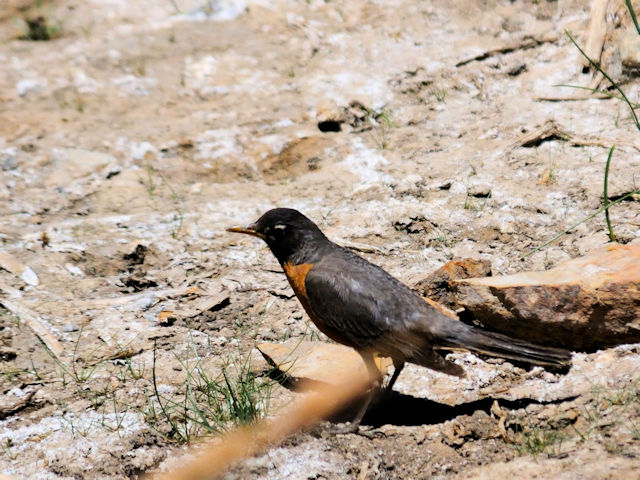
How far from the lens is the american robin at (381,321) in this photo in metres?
4.65

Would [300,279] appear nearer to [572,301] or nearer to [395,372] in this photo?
[395,372]

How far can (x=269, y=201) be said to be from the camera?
7.34m

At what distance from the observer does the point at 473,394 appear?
191 inches

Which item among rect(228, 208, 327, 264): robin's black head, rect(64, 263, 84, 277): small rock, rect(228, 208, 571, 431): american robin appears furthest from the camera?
rect(64, 263, 84, 277): small rock

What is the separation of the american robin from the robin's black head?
0.04m

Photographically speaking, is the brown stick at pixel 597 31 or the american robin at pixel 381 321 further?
the brown stick at pixel 597 31

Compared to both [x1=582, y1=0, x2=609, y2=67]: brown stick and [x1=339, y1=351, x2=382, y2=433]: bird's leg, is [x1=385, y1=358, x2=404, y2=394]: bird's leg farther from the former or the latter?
[x1=582, y1=0, x2=609, y2=67]: brown stick

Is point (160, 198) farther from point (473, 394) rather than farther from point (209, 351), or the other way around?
point (473, 394)

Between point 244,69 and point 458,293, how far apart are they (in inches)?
191

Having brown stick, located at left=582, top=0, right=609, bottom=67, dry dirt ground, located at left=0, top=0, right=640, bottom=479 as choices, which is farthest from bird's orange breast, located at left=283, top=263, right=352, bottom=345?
brown stick, located at left=582, top=0, right=609, bottom=67

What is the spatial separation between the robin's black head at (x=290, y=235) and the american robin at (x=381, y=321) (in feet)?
0.15

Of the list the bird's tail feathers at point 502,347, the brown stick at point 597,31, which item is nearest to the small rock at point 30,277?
the bird's tail feathers at point 502,347

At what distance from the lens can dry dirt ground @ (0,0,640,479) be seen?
4492 mm

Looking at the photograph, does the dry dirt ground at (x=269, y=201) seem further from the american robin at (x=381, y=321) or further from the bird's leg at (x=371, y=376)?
the american robin at (x=381, y=321)
